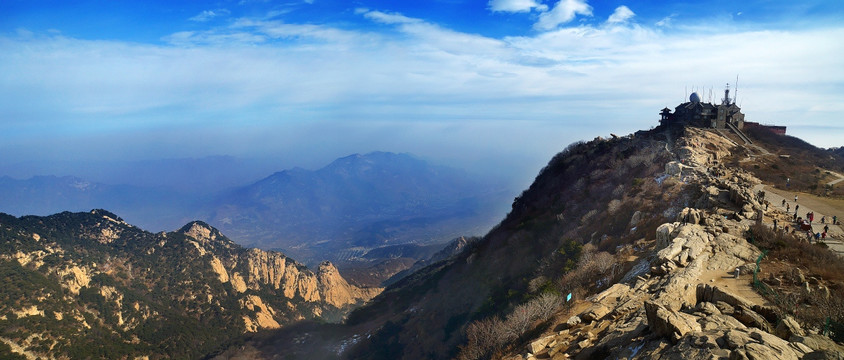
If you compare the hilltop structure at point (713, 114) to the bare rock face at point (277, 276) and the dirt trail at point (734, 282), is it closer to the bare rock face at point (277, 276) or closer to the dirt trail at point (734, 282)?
the dirt trail at point (734, 282)

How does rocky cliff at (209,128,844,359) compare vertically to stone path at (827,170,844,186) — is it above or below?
below

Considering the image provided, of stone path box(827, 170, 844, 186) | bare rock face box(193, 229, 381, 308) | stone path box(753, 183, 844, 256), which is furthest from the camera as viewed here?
bare rock face box(193, 229, 381, 308)

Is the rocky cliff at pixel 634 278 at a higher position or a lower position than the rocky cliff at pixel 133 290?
higher

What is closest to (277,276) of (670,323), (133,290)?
(133,290)

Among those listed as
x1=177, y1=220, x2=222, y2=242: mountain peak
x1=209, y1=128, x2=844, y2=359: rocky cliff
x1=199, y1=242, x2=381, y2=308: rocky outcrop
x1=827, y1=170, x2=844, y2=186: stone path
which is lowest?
x1=199, y1=242, x2=381, y2=308: rocky outcrop

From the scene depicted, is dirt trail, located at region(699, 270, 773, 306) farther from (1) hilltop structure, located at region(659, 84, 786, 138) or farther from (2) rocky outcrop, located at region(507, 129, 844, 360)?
(1) hilltop structure, located at region(659, 84, 786, 138)

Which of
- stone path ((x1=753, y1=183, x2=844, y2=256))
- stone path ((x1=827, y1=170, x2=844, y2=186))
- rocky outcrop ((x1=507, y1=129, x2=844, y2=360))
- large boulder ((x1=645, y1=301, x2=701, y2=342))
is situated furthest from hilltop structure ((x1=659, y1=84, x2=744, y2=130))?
large boulder ((x1=645, y1=301, x2=701, y2=342))

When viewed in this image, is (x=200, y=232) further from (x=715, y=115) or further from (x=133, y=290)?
(x=715, y=115)

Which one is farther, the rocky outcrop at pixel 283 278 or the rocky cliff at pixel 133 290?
the rocky outcrop at pixel 283 278

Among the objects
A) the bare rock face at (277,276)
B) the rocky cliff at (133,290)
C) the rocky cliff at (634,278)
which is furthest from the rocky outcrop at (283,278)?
the rocky cliff at (634,278)
